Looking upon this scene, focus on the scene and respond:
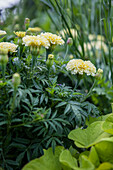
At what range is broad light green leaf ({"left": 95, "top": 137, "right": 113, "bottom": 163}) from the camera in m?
0.52

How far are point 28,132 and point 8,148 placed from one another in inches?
3.1

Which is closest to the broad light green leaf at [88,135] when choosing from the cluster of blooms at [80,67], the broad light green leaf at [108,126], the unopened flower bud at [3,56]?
the broad light green leaf at [108,126]

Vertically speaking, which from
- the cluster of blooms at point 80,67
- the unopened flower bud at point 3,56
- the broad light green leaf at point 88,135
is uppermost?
the unopened flower bud at point 3,56

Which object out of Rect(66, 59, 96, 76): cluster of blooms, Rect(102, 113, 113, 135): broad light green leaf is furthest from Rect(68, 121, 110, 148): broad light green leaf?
Rect(66, 59, 96, 76): cluster of blooms

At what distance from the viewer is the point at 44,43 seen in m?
0.55

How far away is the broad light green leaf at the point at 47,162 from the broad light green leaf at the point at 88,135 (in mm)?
66

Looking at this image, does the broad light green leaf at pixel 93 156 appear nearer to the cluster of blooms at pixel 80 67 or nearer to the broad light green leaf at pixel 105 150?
the broad light green leaf at pixel 105 150

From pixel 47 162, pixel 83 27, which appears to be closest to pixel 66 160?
pixel 47 162

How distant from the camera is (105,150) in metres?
0.53

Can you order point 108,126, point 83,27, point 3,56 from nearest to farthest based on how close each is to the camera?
point 3,56 < point 108,126 < point 83,27

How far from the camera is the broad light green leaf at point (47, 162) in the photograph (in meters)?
0.50

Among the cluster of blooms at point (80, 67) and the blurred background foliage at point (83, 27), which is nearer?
the cluster of blooms at point (80, 67)

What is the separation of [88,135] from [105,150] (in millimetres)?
102

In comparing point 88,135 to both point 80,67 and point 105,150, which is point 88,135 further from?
point 80,67
